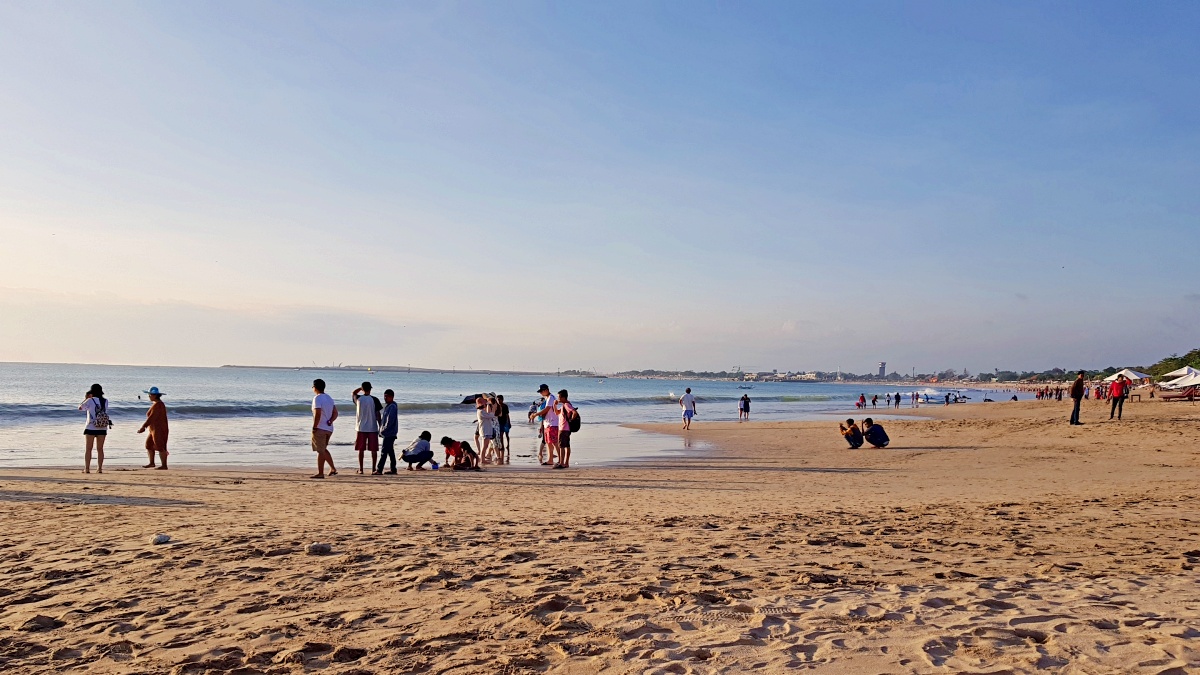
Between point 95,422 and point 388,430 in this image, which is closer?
point 95,422

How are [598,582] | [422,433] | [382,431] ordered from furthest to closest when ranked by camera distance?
[422,433] < [382,431] < [598,582]

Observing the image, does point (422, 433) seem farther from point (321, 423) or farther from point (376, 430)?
point (321, 423)

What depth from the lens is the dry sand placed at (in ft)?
12.9

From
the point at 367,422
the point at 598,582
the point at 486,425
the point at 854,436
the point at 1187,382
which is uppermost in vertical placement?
the point at 1187,382

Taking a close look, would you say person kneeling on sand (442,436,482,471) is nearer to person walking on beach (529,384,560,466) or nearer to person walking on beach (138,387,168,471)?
person walking on beach (529,384,560,466)

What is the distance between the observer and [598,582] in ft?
17.4

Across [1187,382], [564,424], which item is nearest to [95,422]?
[564,424]

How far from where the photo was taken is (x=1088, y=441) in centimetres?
2064

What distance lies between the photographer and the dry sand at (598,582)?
12.9ft

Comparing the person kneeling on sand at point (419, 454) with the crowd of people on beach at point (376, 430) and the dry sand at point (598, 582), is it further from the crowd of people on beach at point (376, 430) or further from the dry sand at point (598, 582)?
the dry sand at point (598, 582)

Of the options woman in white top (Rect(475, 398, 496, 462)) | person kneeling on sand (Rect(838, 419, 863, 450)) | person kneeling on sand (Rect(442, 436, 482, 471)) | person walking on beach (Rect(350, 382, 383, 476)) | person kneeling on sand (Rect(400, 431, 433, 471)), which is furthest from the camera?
person kneeling on sand (Rect(838, 419, 863, 450))

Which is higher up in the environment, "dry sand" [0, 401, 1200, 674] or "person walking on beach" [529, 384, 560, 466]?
"person walking on beach" [529, 384, 560, 466]

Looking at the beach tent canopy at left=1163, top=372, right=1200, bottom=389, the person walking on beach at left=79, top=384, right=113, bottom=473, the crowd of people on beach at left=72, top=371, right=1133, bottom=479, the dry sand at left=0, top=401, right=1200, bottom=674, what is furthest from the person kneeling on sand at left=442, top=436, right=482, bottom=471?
the beach tent canopy at left=1163, top=372, right=1200, bottom=389

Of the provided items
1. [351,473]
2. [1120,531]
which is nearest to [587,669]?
[1120,531]
